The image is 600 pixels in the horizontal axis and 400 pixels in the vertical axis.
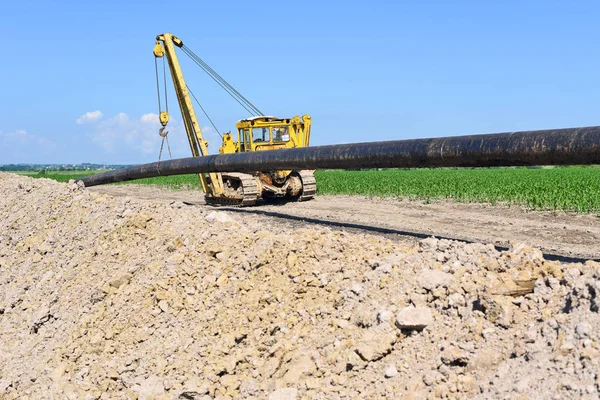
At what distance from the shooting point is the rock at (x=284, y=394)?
377cm

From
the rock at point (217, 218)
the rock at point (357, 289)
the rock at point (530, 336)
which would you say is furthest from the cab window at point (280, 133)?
the rock at point (530, 336)

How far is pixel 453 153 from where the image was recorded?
755 centimetres

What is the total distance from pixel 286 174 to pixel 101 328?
37.2 feet

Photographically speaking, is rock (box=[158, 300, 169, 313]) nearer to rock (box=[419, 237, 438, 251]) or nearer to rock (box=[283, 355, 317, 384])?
rock (box=[283, 355, 317, 384])

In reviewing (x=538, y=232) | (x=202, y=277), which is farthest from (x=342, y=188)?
(x=202, y=277)

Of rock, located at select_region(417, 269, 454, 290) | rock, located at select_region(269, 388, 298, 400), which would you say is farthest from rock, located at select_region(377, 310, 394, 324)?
rock, located at select_region(269, 388, 298, 400)

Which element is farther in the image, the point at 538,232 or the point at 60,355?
the point at 538,232

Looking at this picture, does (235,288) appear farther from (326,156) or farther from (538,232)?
(538,232)

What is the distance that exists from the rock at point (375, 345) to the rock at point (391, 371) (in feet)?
0.40

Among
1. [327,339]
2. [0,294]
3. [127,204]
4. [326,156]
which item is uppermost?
[326,156]

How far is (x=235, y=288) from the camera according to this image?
16.9ft

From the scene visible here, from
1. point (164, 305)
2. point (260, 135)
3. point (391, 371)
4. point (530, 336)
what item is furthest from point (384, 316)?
point (260, 135)

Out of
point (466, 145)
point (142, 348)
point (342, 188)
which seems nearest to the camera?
point (142, 348)

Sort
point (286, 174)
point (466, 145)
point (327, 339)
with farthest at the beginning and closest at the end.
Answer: point (286, 174) → point (466, 145) → point (327, 339)
